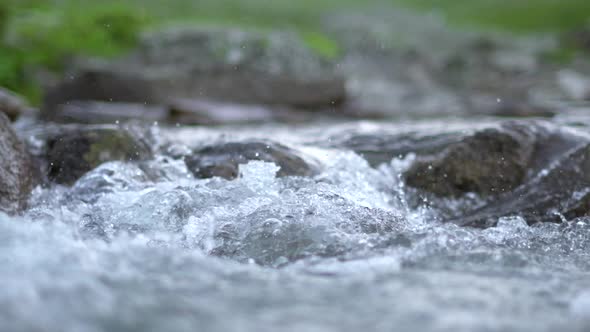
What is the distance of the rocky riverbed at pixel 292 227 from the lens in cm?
236

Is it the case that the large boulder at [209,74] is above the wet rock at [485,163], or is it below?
below

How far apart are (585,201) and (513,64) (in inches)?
660

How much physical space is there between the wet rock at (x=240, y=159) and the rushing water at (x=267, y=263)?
0.22m

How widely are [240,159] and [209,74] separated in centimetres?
803

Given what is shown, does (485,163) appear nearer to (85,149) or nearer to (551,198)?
(551,198)

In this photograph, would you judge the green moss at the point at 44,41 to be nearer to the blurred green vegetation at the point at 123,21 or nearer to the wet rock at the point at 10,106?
the blurred green vegetation at the point at 123,21

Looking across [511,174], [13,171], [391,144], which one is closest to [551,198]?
[511,174]

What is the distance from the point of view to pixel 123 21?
15797 millimetres

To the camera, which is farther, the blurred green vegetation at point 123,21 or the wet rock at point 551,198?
the blurred green vegetation at point 123,21

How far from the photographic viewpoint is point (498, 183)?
497cm

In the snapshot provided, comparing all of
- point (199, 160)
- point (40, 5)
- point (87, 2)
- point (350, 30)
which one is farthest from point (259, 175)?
point (350, 30)

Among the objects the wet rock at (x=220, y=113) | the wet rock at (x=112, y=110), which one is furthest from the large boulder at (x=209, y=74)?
the wet rock at (x=220, y=113)

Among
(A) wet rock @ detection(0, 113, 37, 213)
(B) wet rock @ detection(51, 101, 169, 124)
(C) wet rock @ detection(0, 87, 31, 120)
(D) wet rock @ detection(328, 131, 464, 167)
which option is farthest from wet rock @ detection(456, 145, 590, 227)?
(B) wet rock @ detection(51, 101, 169, 124)

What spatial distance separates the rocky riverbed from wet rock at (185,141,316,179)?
1 cm
